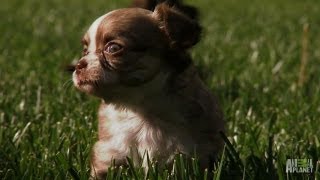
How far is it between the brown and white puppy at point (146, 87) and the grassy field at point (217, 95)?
0.12 meters

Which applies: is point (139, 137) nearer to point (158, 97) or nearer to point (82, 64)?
point (158, 97)

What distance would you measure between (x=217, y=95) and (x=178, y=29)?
7.08 ft

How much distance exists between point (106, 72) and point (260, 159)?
1061mm

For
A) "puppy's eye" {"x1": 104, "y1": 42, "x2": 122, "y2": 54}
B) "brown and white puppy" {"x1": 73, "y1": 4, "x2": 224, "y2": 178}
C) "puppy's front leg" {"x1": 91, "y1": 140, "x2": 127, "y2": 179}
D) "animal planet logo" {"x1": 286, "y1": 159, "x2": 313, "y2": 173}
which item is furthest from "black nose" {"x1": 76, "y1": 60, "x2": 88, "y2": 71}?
"animal planet logo" {"x1": 286, "y1": 159, "x2": 313, "y2": 173}

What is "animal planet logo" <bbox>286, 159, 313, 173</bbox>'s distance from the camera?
140 inches

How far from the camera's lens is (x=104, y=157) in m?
3.51

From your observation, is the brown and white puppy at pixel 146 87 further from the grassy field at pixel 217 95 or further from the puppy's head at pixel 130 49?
the grassy field at pixel 217 95

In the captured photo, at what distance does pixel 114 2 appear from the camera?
43.2 feet

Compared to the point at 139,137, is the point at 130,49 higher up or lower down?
higher up

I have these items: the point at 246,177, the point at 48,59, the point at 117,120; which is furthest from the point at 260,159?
the point at 48,59

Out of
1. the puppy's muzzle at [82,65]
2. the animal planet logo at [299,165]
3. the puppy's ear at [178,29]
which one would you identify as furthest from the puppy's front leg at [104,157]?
the animal planet logo at [299,165]

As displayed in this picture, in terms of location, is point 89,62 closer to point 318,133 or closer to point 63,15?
point 318,133

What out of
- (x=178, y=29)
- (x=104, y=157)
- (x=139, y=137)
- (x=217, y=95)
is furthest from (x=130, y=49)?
(x=217, y=95)

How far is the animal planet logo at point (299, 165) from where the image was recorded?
357 cm
